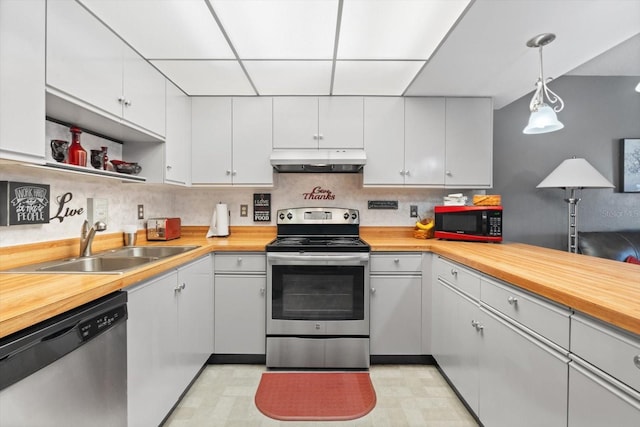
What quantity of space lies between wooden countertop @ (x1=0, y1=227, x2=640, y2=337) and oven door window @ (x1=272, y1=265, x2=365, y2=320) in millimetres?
650

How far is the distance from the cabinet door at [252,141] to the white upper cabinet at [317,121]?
0.08 metres

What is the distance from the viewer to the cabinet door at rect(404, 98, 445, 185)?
268 centimetres

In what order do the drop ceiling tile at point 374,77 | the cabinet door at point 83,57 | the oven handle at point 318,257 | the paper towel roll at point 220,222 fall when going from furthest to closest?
the paper towel roll at point 220,222, the oven handle at point 318,257, the drop ceiling tile at point 374,77, the cabinet door at point 83,57

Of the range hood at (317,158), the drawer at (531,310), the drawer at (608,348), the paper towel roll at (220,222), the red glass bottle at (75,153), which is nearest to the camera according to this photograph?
the drawer at (608,348)

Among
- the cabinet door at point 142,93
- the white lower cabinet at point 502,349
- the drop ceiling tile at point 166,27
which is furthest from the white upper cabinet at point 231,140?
the white lower cabinet at point 502,349

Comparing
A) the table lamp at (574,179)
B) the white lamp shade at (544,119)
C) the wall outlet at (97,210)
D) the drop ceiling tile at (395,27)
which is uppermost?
the drop ceiling tile at (395,27)

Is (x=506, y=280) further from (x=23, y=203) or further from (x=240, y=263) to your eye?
(x=23, y=203)

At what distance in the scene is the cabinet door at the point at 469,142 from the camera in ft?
8.72

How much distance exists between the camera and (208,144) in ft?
8.88

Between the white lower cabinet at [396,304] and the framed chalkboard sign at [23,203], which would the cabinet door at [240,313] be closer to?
the white lower cabinet at [396,304]

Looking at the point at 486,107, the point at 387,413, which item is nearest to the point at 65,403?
the point at 387,413

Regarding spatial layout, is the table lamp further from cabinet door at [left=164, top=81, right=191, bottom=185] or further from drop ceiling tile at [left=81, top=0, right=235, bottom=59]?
cabinet door at [left=164, top=81, right=191, bottom=185]

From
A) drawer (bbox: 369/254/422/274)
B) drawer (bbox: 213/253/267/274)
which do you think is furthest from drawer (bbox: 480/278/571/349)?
drawer (bbox: 213/253/267/274)

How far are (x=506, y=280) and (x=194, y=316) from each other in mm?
1822
